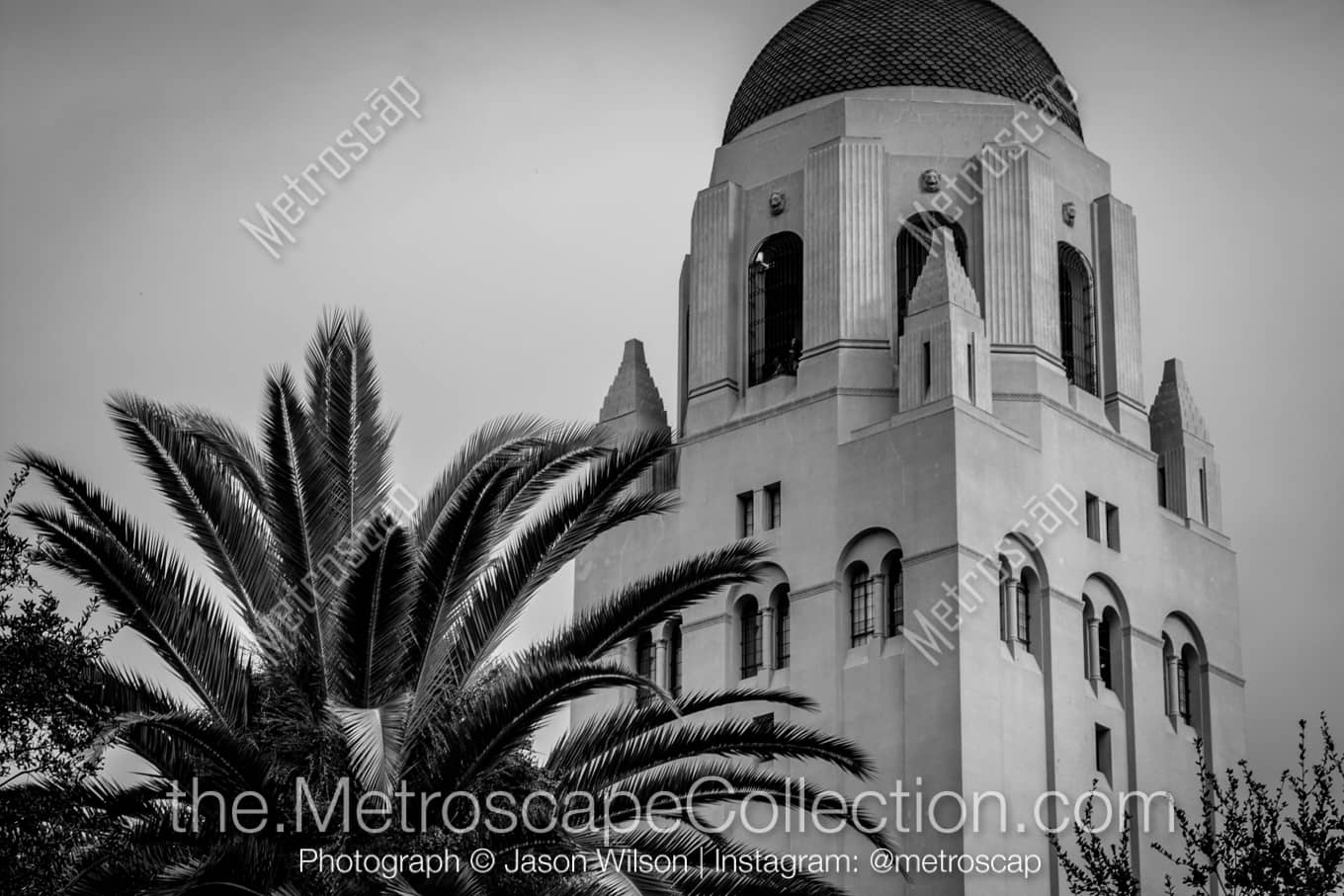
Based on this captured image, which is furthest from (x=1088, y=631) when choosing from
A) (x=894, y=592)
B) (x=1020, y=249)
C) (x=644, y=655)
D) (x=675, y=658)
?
(x=644, y=655)

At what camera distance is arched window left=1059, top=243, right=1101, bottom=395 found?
47.0 meters

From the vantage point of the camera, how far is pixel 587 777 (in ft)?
89.7

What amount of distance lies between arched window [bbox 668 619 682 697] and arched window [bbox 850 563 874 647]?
3560 mm

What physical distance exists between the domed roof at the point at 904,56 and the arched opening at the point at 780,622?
33.7ft

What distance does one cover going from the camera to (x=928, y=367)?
43375mm

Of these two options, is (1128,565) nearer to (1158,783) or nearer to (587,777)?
(1158,783)

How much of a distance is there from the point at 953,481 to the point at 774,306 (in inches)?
266

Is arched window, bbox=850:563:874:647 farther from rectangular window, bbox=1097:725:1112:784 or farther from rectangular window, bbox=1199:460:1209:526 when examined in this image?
rectangular window, bbox=1199:460:1209:526

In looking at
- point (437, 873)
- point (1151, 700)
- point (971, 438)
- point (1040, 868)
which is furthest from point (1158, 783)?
point (437, 873)

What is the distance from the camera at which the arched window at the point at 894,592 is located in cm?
4209

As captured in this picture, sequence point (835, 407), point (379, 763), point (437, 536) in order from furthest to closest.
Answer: point (835, 407)
point (437, 536)
point (379, 763)

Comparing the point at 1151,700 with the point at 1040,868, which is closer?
the point at 1040,868

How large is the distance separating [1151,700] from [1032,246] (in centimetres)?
856

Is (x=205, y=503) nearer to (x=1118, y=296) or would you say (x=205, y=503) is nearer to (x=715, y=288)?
(x=715, y=288)
